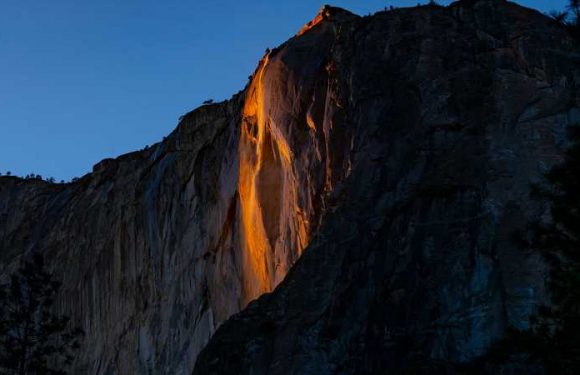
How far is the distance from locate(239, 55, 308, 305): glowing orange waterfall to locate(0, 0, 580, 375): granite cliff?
78 mm

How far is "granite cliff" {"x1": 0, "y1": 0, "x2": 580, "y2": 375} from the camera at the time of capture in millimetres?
22688

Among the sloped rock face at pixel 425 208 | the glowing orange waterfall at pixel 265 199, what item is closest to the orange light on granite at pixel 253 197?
the glowing orange waterfall at pixel 265 199

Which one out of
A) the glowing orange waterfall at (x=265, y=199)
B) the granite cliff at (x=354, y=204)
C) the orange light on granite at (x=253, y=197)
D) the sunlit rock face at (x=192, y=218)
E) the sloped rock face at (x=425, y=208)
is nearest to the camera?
the sloped rock face at (x=425, y=208)

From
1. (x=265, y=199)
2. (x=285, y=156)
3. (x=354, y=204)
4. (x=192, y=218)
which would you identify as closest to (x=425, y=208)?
(x=354, y=204)

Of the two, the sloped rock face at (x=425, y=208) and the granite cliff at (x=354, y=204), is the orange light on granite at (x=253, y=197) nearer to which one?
the granite cliff at (x=354, y=204)

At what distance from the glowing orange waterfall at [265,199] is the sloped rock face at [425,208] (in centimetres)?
281

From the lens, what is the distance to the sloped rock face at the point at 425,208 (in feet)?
72.7

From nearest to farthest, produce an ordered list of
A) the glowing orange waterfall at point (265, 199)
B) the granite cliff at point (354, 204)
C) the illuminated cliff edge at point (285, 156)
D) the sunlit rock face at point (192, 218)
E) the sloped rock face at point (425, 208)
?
the sloped rock face at point (425, 208), the granite cliff at point (354, 204), the illuminated cliff edge at point (285, 156), the glowing orange waterfall at point (265, 199), the sunlit rock face at point (192, 218)

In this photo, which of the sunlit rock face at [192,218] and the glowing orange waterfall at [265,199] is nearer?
the glowing orange waterfall at [265,199]

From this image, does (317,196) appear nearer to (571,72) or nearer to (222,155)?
(571,72)

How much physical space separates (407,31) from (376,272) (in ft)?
31.9

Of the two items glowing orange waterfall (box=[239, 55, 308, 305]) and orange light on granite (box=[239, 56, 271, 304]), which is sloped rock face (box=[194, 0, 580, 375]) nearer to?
glowing orange waterfall (box=[239, 55, 308, 305])

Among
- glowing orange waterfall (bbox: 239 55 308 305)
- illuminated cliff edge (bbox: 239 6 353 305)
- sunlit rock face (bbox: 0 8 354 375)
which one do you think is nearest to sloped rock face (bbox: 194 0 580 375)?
illuminated cliff edge (bbox: 239 6 353 305)

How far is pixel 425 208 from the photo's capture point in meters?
24.3
